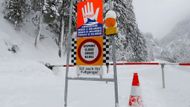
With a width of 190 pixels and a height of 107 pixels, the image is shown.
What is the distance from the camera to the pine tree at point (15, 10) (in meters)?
27.9

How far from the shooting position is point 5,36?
26.2m

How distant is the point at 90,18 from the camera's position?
7078mm

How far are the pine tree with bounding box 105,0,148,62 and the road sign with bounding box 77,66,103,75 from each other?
79.7 ft

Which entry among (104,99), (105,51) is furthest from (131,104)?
(104,99)

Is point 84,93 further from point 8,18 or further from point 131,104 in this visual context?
point 8,18

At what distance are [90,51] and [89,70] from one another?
17.3 inches

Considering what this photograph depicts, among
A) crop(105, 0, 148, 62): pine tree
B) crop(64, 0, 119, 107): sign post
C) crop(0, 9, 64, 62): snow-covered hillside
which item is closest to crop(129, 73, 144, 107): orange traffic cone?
crop(64, 0, 119, 107): sign post

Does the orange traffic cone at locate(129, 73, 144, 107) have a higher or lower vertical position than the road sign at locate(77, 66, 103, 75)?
lower

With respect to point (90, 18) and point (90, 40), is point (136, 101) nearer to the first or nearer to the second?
point (90, 40)

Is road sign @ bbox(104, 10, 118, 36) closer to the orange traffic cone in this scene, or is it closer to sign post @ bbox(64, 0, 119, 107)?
sign post @ bbox(64, 0, 119, 107)

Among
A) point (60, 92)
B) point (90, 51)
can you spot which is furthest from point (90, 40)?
point (60, 92)

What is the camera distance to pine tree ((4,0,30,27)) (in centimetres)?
2791

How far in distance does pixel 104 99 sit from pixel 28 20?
2571cm

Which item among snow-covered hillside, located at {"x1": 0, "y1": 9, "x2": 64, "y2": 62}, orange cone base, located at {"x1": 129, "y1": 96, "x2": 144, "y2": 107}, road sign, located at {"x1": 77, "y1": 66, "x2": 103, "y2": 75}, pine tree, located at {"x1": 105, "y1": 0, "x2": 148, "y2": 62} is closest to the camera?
orange cone base, located at {"x1": 129, "y1": 96, "x2": 144, "y2": 107}
